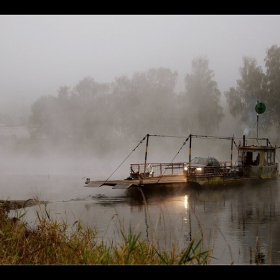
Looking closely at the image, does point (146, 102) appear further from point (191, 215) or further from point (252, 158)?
point (191, 215)

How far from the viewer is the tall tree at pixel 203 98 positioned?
6994cm

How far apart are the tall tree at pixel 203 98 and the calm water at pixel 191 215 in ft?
109

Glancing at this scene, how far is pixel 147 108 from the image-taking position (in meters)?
80.4

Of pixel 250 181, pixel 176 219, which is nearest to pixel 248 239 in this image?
A: pixel 176 219

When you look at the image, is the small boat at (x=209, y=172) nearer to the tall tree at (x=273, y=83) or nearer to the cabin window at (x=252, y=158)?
the cabin window at (x=252, y=158)

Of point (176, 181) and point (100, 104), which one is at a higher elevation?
point (100, 104)

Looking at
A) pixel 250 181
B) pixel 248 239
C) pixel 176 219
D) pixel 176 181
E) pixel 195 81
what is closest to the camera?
pixel 248 239

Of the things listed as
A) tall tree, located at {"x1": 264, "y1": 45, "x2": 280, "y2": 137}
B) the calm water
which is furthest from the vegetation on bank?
tall tree, located at {"x1": 264, "y1": 45, "x2": 280, "y2": 137}

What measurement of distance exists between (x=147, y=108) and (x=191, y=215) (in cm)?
5842

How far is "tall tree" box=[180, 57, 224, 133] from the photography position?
6994 cm
